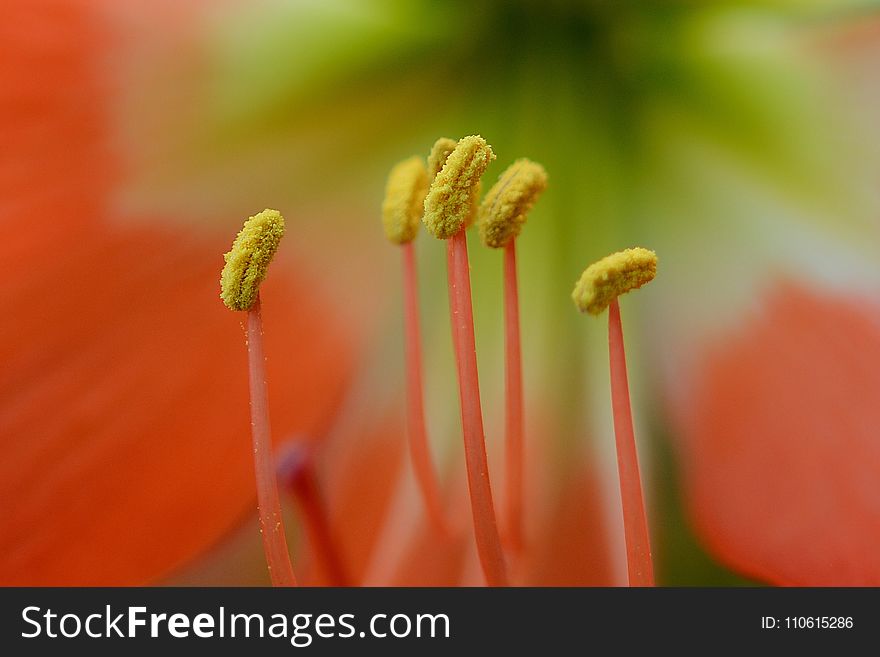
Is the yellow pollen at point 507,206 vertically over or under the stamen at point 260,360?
over

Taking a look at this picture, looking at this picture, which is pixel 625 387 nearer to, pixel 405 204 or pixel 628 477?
pixel 628 477

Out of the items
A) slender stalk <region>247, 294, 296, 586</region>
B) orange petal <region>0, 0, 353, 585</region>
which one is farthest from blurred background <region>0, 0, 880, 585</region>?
slender stalk <region>247, 294, 296, 586</region>

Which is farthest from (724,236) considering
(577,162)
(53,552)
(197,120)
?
(53,552)

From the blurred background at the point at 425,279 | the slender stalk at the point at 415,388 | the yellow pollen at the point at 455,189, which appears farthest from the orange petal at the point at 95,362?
the yellow pollen at the point at 455,189

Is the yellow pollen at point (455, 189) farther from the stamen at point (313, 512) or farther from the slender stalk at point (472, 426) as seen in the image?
the stamen at point (313, 512)

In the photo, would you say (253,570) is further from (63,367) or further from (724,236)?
(724,236)
